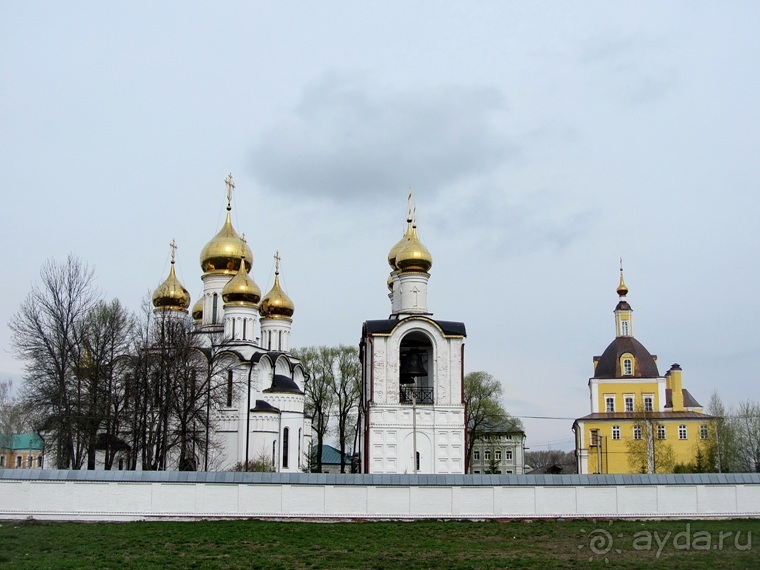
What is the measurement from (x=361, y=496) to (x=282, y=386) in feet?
71.2

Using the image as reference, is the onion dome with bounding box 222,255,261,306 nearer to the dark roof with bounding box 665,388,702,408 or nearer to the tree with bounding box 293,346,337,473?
the tree with bounding box 293,346,337,473

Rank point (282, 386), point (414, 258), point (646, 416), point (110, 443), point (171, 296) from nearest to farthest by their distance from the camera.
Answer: point (110, 443) → point (414, 258) → point (282, 386) → point (171, 296) → point (646, 416)

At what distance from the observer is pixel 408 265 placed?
35938 millimetres

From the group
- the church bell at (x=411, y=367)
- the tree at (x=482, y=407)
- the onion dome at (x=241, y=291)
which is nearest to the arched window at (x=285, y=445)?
the onion dome at (x=241, y=291)

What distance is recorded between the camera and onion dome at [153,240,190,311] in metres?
43.8

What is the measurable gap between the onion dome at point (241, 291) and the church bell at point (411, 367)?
414 inches

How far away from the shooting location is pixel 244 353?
40.7m

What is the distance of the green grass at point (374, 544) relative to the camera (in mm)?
13461

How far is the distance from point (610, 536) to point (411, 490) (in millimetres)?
4966

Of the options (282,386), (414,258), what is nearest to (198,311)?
(282,386)

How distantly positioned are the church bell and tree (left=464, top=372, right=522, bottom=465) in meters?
22.0

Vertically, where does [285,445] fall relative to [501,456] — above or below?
above

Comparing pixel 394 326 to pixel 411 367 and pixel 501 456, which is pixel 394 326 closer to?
pixel 411 367

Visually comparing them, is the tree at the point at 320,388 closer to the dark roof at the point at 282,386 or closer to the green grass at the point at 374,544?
the dark roof at the point at 282,386
